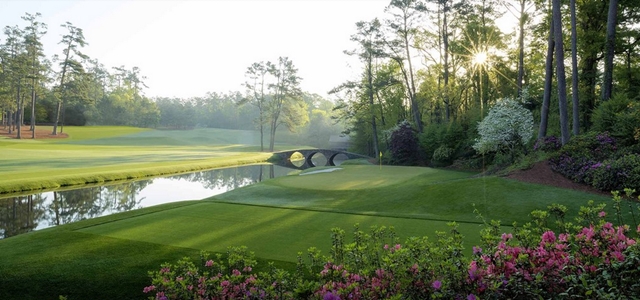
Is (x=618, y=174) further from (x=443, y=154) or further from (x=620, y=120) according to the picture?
(x=443, y=154)

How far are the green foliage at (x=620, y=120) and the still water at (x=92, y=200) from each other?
57.6ft

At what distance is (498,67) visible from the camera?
30.1 meters

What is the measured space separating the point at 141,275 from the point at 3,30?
192ft

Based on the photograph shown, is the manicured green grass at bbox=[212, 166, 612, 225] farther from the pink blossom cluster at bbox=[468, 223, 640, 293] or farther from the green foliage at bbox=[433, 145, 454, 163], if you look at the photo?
the green foliage at bbox=[433, 145, 454, 163]

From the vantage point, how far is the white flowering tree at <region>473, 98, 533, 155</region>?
2012cm

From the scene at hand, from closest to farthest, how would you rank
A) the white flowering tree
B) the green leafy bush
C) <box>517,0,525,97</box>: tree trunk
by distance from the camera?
1. the white flowering tree
2. <box>517,0,525,97</box>: tree trunk
3. the green leafy bush

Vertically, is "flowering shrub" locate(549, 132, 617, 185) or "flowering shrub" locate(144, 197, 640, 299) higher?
"flowering shrub" locate(549, 132, 617, 185)

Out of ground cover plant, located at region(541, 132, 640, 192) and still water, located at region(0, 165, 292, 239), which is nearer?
ground cover plant, located at region(541, 132, 640, 192)

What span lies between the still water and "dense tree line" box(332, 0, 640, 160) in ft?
55.9

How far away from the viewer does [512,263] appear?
3.05 metres

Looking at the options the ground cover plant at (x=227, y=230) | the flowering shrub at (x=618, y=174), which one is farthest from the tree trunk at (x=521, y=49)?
the ground cover plant at (x=227, y=230)

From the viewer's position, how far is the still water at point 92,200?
12.4 m

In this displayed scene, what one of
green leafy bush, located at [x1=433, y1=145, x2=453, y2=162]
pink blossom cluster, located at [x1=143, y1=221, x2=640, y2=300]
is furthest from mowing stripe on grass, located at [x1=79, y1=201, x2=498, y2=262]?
green leafy bush, located at [x1=433, y1=145, x2=453, y2=162]

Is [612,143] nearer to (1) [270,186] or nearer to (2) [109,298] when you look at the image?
(1) [270,186]
